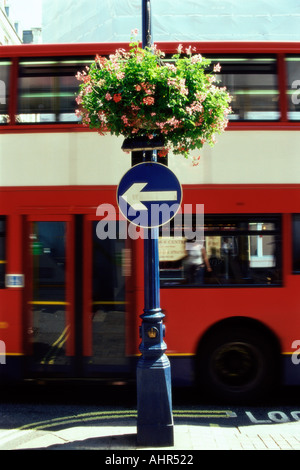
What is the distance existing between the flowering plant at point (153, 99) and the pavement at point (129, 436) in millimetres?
2954

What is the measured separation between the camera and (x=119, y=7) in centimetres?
1703

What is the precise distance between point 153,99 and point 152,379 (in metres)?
2.66

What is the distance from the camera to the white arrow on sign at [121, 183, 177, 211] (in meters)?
4.80

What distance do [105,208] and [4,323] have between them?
197 cm

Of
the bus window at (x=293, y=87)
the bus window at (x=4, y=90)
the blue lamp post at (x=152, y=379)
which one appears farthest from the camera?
the bus window at (x=4, y=90)

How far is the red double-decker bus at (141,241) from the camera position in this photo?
6.14 metres

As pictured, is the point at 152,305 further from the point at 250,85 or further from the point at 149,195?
the point at 250,85

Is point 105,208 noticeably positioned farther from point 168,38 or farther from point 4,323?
point 168,38

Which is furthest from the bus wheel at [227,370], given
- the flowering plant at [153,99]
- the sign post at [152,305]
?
the flowering plant at [153,99]

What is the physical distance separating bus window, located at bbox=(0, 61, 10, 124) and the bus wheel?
12.7 feet

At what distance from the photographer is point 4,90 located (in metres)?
6.39

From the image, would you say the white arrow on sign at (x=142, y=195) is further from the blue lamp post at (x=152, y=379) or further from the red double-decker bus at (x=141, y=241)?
the red double-decker bus at (x=141, y=241)

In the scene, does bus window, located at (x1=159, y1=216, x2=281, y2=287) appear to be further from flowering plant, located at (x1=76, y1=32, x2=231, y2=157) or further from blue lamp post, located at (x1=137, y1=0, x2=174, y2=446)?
flowering plant, located at (x1=76, y1=32, x2=231, y2=157)

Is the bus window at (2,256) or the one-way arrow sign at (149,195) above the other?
the one-way arrow sign at (149,195)
